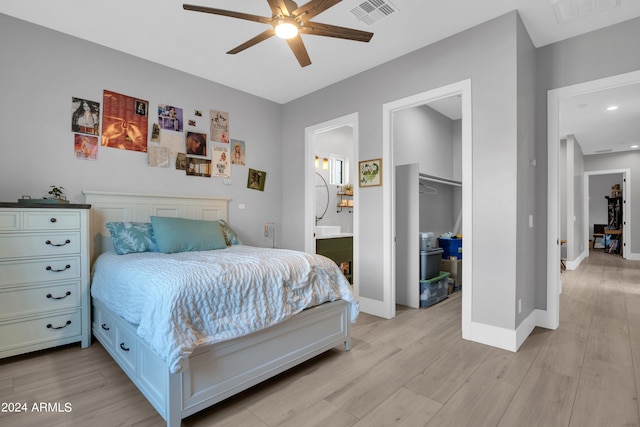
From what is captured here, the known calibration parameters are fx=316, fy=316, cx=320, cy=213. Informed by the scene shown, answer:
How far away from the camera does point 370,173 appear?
3520 millimetres

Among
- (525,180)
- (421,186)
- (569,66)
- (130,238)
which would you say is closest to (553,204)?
(525,180)

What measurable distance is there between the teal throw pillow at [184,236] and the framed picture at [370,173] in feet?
5.43

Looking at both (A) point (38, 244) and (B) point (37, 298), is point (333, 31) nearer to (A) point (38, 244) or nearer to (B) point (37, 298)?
(A) point (38, 244)

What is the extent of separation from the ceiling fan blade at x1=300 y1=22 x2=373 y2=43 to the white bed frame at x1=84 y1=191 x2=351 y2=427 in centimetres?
193

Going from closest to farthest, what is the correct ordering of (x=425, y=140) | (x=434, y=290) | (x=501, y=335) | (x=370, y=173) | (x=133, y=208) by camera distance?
(x=501, y=335), (x=133, y=208), (x=370, y=173), (x=434, y=290), (x=425, y=140)

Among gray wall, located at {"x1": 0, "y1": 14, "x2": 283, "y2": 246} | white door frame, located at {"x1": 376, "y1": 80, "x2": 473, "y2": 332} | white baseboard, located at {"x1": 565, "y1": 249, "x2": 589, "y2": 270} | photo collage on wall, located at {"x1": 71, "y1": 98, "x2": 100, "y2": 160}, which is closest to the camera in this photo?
gray wall, located at {"x1": 0, "y1": 14, "x2": 283, "y2": 246}

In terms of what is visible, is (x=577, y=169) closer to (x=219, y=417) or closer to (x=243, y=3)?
(x=243, y=3)

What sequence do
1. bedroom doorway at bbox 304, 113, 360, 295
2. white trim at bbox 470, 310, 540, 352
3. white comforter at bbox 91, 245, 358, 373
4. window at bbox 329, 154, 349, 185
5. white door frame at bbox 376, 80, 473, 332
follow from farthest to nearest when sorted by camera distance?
window at bbox 329, 154, 349, 185, bedroom doorway at bbox 304, 113, 360, 295, white door frame at bbox 376, 80, 473, 332, white trim at bbox 470, 310, 540, 352, white comforter at bbox 91, 245, 358, 373

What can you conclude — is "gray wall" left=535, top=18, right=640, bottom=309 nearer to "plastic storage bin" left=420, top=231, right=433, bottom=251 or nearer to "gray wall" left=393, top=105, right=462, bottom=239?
"plastic storage bin" left=420, top=231, right=433, bottom=251

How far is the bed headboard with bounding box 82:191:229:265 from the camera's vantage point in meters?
2.97

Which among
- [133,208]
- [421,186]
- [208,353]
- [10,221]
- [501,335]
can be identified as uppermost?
[421,186]

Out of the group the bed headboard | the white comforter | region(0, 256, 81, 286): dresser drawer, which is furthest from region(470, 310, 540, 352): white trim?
region(0, 256, 81, 286): dresser drawer

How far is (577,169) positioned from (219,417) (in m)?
8.73

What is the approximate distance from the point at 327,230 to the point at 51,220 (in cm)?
350
